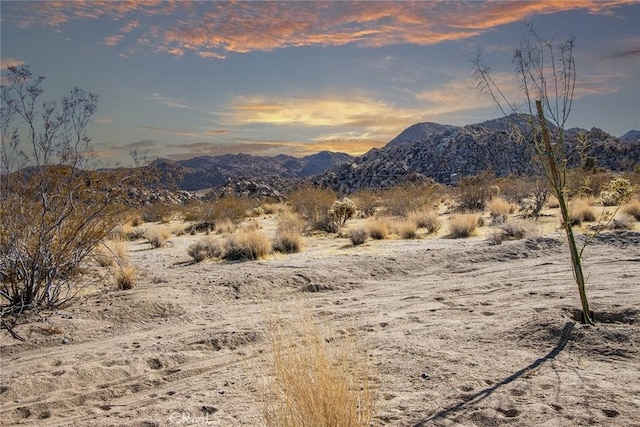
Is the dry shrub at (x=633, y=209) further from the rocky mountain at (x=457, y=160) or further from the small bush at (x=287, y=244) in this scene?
the rocky mountain at (x=457, y=160)

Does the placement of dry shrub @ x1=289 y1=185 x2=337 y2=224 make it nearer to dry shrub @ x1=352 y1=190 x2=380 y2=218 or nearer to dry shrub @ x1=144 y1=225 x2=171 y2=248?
dry shrub @ x1=352 y1=190 x2=380 y2=218

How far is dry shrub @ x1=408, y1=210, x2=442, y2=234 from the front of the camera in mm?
18028

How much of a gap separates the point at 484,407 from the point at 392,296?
4.70m

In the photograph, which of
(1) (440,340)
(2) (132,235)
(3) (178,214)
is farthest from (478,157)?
(1) (440,340)

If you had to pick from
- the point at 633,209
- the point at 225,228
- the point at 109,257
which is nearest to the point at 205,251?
the point at 109,257

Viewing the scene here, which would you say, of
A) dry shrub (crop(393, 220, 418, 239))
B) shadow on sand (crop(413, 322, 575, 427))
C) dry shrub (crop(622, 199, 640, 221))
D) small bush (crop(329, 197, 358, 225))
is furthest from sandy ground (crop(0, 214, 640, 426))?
small bush (crop(329, 197, 358, 225))

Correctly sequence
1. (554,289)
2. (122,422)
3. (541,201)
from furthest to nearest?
1. (541,201)
2. (554,289)
3. (122,422)

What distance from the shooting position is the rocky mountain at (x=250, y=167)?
364 feet

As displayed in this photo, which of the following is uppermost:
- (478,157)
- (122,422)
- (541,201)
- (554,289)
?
(478,157)

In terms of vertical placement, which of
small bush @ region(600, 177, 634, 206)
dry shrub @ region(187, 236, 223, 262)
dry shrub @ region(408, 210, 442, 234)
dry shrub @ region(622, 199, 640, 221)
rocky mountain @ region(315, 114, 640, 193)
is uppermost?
rocky mountain @ region(315, 114, 640, 193)

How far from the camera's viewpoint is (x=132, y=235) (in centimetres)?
2159

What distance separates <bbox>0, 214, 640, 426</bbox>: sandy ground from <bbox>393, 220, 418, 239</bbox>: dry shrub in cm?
528

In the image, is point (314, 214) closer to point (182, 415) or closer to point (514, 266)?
point (514, 266)

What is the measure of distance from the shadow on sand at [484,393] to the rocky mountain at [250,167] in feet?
225
